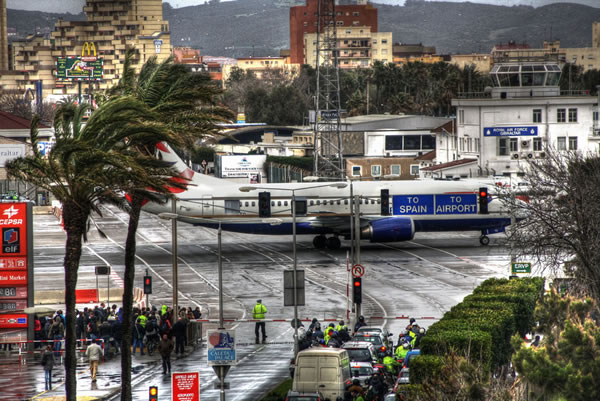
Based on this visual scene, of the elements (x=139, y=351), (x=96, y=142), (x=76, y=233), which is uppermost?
(x=96, y=142)

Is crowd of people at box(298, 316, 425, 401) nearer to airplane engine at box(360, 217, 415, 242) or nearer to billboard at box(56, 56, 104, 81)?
airplane engine at box(360, 217, 415, 242)

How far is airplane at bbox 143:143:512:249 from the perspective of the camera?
64.2 metres

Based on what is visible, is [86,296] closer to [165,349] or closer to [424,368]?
[165,349]

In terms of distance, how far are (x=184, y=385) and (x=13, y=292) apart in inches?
643

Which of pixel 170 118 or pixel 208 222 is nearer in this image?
pixel 170 118

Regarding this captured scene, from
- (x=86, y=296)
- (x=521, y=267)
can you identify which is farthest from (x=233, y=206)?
(x=521, y=267)

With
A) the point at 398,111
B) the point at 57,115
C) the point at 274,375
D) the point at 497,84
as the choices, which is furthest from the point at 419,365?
the point at 398,111

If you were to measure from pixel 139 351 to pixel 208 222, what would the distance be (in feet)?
78.6

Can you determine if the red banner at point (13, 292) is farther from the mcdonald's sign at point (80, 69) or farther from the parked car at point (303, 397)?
the mcdonald's sign at point (80, 69)

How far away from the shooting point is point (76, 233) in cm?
2656

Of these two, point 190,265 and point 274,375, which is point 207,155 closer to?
point 190,265

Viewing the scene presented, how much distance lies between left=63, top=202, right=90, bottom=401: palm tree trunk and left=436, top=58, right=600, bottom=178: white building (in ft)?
200

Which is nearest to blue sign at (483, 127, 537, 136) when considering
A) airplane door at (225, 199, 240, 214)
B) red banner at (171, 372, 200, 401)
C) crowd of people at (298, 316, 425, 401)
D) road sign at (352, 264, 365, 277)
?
airplane door at (225, 199, 240, 214)

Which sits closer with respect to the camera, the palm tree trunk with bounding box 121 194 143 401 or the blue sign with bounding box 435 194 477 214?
the palm tree trunk with bounding box 121 194 143 401
